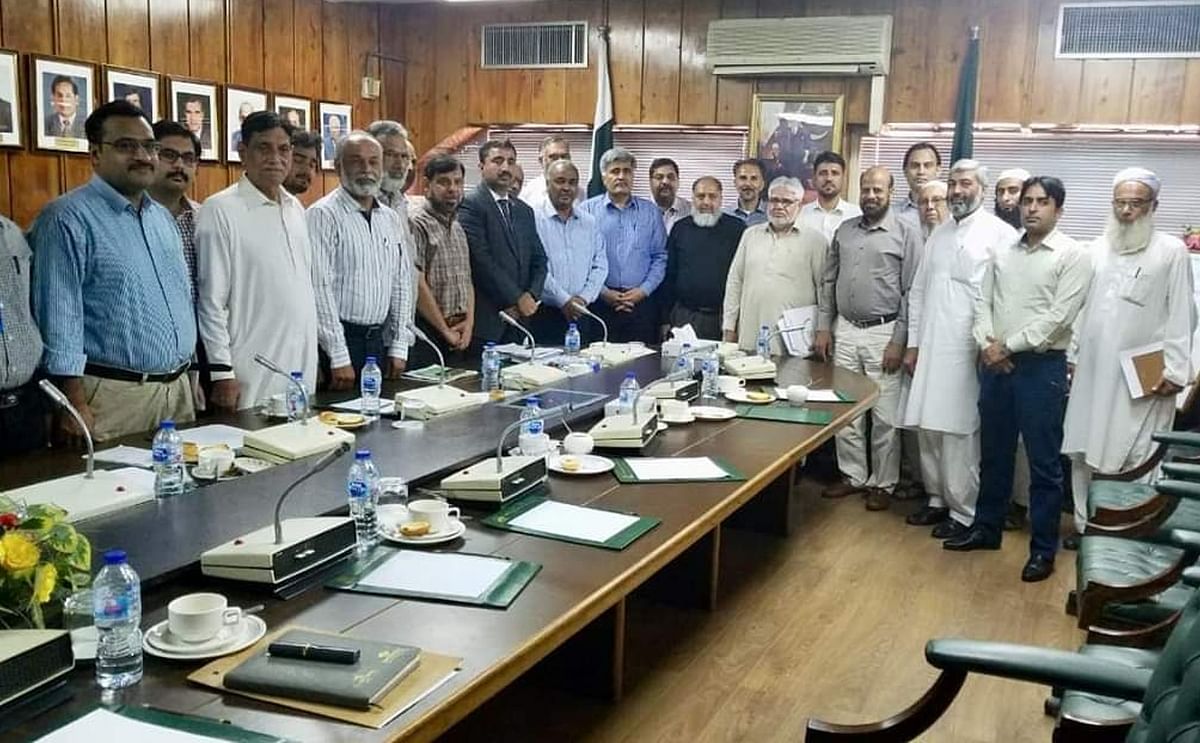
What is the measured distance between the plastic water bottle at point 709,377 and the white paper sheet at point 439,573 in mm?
1988

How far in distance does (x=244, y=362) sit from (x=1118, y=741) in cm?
289

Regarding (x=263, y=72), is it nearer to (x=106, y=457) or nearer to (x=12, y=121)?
(x=12, y=121)

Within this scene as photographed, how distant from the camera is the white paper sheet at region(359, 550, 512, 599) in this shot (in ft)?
6.01

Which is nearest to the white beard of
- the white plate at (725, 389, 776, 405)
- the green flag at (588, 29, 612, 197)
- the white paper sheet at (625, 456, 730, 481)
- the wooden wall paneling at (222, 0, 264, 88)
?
the white plate at (725, 389, 776, 405)

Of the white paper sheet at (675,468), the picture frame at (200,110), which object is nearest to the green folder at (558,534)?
the white paper sheet at (675,468)

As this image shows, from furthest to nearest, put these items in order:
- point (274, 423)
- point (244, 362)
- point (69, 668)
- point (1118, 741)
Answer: point (244, 362), point (274, 423), point (1118, 741), point (69, 668)

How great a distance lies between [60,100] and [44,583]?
13.9 feet

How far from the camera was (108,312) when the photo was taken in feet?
9.70

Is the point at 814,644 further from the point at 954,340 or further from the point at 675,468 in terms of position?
the point at 954,340

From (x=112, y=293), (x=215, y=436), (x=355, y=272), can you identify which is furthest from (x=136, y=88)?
(x=215, y=436)

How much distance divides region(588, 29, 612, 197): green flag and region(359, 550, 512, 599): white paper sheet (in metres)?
5.01

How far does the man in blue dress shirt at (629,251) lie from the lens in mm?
5531

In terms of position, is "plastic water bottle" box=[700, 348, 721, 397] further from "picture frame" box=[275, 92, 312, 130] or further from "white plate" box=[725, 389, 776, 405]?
"picture frame" box=[275, 92, 312, 130]

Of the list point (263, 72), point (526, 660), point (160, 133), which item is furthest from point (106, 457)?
point (263, 72)
